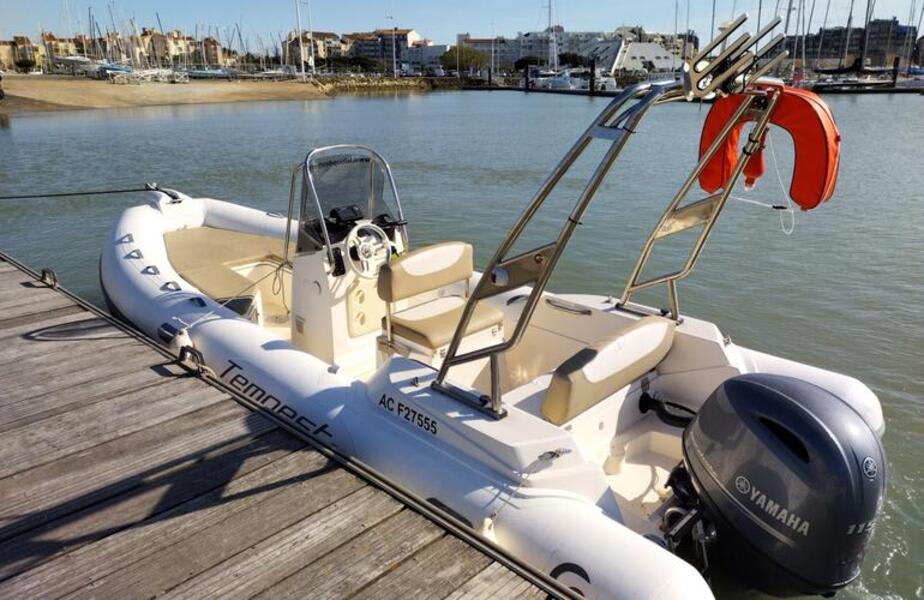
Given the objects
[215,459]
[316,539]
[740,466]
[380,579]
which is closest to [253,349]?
[215,459]

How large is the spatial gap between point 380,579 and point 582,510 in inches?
30.0

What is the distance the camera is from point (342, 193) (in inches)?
172

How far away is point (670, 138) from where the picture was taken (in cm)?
2173

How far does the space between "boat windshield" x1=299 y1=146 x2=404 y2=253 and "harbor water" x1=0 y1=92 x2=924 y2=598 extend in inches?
94.5

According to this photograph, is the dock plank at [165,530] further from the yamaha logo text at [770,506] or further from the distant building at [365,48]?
the distant building at [365,48]

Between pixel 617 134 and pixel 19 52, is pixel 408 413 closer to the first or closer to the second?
pixel 617 134

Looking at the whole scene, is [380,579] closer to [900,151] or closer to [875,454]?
[875,454]

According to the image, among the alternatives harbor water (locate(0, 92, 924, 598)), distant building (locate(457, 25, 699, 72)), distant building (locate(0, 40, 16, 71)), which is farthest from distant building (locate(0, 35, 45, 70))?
harbor water (locate(0, 92, 924, 598))

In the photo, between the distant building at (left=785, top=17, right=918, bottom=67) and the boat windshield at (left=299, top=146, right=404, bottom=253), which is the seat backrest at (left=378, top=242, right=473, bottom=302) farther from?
the distant building at (left=785, top=17, right=918, bottom=67)

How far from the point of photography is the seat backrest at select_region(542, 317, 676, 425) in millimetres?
2639

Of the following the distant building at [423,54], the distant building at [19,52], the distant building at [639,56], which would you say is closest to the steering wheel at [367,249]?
the distant building at [639,56]

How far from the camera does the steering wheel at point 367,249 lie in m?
4.07

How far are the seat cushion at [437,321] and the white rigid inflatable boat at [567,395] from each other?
0.05 feet

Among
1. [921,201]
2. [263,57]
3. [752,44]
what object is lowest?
[921,201]
